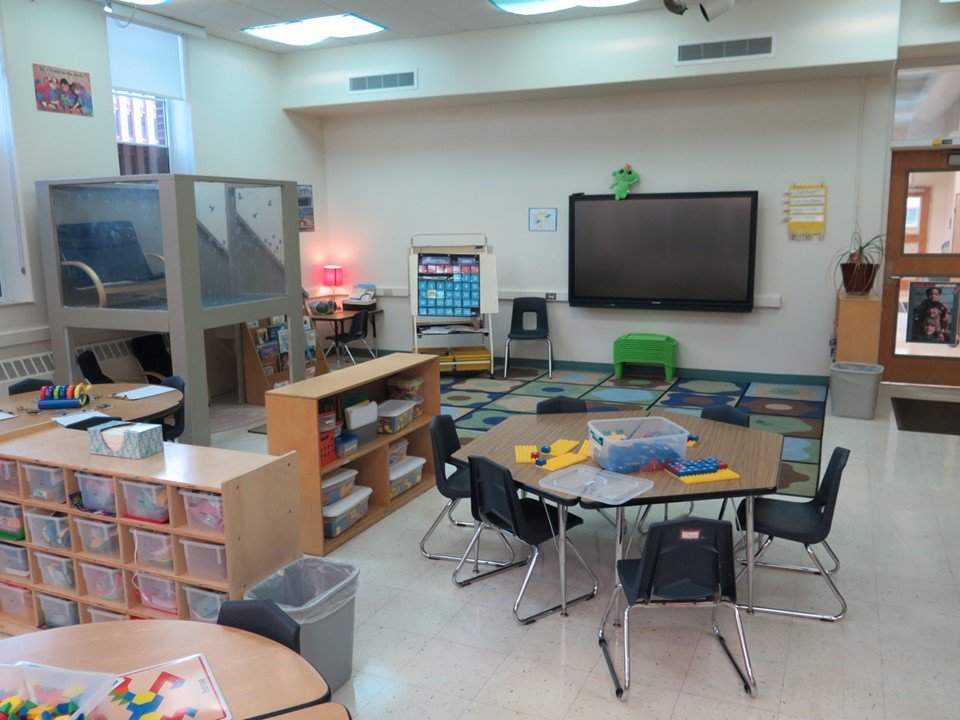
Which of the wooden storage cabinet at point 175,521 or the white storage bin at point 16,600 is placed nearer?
the wooden storage cabinet at point 175,521

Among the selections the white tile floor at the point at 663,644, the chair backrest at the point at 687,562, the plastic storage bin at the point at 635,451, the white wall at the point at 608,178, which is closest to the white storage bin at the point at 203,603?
the white tile floor at the point at 663,644

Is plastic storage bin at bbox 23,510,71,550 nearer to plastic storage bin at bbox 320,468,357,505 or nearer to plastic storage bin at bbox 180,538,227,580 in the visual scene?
plastic storage bin at bbox 180,538,227,580

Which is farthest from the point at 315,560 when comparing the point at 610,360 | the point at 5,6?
the point at 610,360

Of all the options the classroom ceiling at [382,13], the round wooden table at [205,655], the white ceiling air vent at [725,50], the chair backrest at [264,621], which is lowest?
the round wooden table at [205,655]

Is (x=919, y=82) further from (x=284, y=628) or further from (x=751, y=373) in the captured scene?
(x=284, y=628)

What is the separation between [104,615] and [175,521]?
0.70 meters

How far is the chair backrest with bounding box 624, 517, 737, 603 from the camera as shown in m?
3.00

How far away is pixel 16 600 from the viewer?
373cm

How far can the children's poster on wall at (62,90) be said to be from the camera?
656cm

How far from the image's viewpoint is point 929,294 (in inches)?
319

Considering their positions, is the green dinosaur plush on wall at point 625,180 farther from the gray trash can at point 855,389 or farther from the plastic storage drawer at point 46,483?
the plastic storage drawer at point 46,483

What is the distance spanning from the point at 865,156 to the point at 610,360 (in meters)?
3.41

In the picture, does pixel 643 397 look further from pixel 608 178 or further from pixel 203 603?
pixel 203 603

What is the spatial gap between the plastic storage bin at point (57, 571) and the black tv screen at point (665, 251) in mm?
6526
